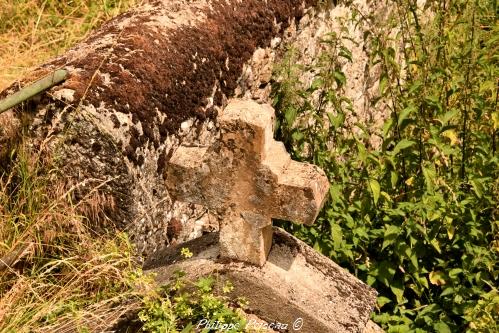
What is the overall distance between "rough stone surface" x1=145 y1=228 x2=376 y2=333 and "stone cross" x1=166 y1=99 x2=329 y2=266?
0.25 feet

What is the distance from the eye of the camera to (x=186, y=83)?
3547 millimetres

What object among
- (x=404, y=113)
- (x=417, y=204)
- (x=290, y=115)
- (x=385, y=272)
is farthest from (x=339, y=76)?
(x=385, y=272)

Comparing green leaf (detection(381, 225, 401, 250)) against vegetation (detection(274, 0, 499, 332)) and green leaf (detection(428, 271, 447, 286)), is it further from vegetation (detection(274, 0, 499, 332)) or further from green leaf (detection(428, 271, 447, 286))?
green leaf (detection(428, 271, 447, 286))

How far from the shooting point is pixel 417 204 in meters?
4.09

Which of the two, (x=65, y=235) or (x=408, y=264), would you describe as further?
(x=408, y=264)

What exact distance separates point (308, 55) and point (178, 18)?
4.67ft

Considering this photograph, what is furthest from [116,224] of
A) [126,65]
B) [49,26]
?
[49,26]

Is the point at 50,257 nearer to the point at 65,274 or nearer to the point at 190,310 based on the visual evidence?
the point at 65,274

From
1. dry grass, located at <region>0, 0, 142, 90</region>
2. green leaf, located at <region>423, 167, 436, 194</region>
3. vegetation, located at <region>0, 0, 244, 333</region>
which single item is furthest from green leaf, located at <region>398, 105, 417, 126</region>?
dry grass, located at <region>0, 0, 142, 90</region>

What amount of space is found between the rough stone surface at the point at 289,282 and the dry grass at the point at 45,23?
6.38ft

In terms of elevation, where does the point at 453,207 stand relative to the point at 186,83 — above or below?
below

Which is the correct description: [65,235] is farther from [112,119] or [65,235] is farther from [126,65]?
[126,65]

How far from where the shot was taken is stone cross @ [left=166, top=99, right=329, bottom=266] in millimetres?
2791

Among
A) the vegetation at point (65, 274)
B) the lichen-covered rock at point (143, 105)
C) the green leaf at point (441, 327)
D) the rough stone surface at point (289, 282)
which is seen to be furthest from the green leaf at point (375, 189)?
the vegetation at point (65, 274)
